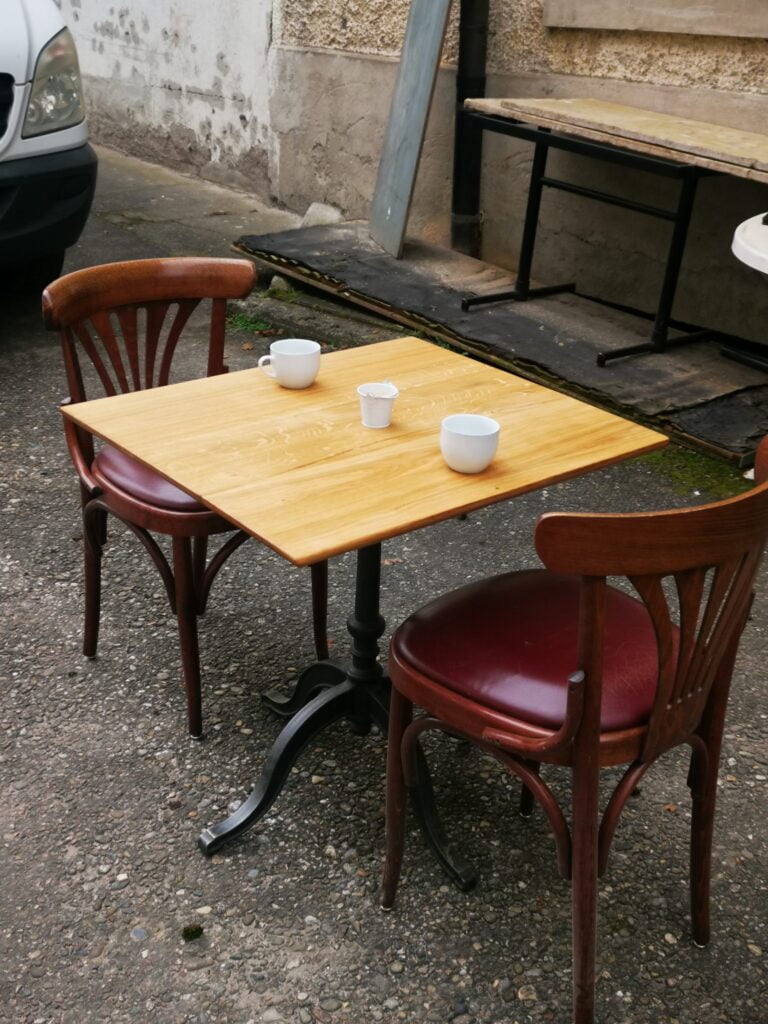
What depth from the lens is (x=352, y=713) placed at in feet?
8.71

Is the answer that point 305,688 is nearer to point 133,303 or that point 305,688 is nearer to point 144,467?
point 144,467

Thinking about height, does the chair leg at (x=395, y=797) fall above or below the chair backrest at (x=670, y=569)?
below

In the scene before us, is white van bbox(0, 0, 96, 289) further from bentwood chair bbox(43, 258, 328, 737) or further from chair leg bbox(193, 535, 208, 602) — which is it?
chair leg bbox(193, 535, 208, 602)

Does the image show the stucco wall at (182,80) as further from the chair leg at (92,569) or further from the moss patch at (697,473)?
the chair leg at (92,569)

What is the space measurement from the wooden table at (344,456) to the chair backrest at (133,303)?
1.17ft

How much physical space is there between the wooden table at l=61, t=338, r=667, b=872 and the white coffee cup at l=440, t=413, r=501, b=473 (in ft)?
0.08

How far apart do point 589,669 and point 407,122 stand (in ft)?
15.3

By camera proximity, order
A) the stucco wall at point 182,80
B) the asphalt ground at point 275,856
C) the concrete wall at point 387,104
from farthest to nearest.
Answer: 1. the stucco wall at point 182,80
2. the concrete wall at point 387,104
3. the asphalt ground at point 275,856

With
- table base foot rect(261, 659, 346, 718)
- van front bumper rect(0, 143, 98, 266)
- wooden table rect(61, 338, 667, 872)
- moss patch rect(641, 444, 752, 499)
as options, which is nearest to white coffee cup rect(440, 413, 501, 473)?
wooden table rect(61, 338, 667, 872)

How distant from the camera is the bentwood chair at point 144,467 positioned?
2651mm

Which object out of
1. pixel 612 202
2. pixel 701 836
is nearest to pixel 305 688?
pixel 701 836

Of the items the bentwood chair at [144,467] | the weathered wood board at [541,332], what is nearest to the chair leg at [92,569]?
the bentwood chair at [144,467]

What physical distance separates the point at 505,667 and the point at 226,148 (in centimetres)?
679

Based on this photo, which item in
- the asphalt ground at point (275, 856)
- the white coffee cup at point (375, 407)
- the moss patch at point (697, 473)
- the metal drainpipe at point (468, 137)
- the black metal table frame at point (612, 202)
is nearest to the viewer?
the asphalt ground at point (275, 856)
